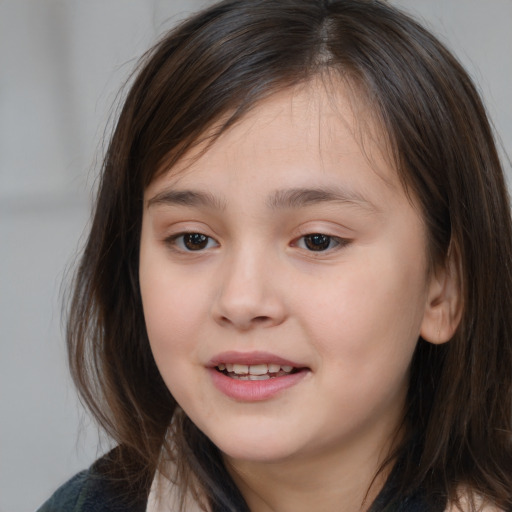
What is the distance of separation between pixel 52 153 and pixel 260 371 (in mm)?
1138

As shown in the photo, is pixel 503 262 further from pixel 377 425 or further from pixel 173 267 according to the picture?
pixel 173 267

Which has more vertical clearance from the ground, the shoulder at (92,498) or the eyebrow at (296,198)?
the eyebrow at (296,198)

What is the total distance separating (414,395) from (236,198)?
375mm

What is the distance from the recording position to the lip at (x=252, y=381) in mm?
1301

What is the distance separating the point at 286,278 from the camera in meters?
1.29

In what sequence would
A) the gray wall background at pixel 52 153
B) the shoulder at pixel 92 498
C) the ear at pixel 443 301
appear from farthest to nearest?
the gray wall background at pixel 52 153 → the shoulder at pixel 92 498 → the ear at pixel 443 301

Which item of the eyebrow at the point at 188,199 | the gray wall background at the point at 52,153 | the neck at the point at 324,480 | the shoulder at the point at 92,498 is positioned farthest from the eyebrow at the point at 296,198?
the gray wall background at the point at 52,153

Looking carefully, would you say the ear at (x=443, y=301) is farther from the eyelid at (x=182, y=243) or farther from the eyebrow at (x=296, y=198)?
the eyelid at (x=182, y=243)

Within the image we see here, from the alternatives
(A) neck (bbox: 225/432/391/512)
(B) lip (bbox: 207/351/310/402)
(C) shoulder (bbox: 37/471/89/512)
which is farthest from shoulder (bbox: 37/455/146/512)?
(B) lip (bbox: 207/351/310/402)

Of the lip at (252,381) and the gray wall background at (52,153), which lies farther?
the gray wall background at (52,153)

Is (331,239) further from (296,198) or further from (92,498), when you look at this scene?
(92,498)

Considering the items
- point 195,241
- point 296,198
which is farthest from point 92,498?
point 296,198

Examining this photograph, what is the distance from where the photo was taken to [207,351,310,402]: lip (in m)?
1.30

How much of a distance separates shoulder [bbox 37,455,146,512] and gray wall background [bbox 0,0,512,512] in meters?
0.54
